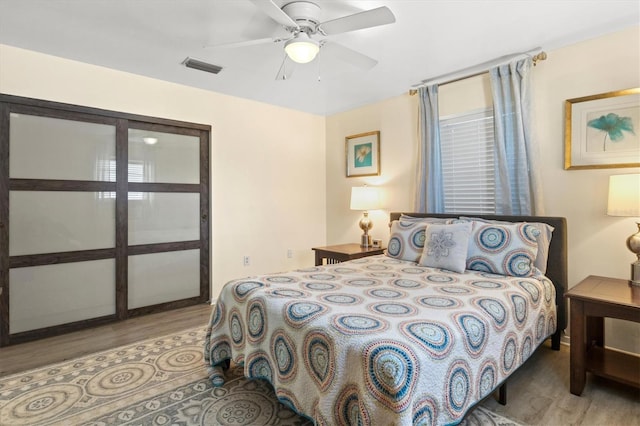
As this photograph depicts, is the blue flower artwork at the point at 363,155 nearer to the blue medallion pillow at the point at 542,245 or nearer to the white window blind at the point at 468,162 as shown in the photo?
the white window blind at the point at 468,162

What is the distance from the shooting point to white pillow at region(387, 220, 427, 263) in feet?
9.67

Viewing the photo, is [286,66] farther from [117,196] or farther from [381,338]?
[381,338]

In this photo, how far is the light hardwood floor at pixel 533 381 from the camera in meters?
1.76

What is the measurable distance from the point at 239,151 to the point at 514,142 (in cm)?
297

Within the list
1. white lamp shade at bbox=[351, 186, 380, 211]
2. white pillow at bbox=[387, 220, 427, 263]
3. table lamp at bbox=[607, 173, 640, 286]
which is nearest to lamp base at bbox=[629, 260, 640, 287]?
table lamp at bbox=[607, 173, 640, 286]

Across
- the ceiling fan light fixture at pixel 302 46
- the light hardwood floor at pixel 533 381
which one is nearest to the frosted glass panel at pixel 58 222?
the light hardwood floor at pixel 533 381

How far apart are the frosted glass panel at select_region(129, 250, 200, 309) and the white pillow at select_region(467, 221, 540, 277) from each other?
9.64 ft

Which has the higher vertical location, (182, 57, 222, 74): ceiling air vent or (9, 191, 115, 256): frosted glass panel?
(182, 57, 222, 74): ceiling air vent

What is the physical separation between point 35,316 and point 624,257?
4816 mm

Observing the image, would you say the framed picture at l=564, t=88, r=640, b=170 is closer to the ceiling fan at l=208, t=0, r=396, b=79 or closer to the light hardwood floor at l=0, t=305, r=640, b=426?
the light hardwood floor at l=0, t=305, r=640, b=426

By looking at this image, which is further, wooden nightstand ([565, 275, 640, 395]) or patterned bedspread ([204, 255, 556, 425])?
wooden nightstand ([565, 275, 640, 395])

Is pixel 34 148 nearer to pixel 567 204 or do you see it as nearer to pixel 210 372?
pixel 210 372

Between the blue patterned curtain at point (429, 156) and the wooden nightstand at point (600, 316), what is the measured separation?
1546mm

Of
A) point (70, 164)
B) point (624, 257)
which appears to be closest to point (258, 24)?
point (70, 164)
